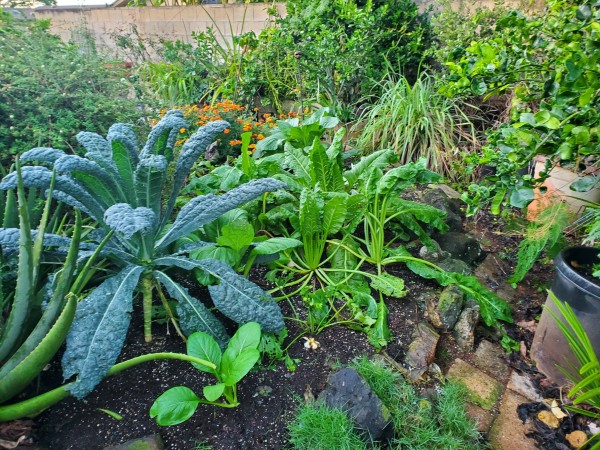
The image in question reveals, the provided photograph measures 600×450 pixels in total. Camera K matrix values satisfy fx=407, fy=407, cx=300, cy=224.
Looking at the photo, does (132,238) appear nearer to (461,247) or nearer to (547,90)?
(547,90)

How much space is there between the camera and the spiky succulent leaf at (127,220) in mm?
1322

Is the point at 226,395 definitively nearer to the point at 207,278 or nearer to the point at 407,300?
the point at 207,278

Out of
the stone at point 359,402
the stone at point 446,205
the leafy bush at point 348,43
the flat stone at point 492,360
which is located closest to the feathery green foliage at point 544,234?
the flat stone at point 492,360

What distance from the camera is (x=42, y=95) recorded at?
252cm

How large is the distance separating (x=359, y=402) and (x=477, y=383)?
72cm

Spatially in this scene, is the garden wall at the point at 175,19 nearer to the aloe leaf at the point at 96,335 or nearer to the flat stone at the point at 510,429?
the flat stone at the point at 510,429

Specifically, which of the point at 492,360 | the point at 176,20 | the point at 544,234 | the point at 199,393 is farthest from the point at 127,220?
the point at 176,20

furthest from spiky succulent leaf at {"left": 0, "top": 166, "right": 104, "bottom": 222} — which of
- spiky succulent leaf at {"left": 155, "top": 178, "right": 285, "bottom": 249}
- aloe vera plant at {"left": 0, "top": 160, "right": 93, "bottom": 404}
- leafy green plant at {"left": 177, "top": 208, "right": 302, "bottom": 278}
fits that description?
leafy green plant at {"left": 177, "top": 208, "right": 302, "bottom": 278}

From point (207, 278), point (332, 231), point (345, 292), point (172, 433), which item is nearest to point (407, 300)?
point (345, 292)

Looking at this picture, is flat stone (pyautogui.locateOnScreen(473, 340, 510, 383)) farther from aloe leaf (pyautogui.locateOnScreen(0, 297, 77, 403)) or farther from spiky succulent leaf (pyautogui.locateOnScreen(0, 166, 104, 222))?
spiky succulent leaf (pyautogui.locateOnScreen(0, 166, 104, 222))

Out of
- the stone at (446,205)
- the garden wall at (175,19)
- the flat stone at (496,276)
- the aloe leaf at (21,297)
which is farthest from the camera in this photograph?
the garden wall at (175,19)

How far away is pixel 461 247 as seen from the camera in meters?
2.79

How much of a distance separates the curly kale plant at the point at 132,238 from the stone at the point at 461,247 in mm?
1453

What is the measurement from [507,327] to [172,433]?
1.86 meters
